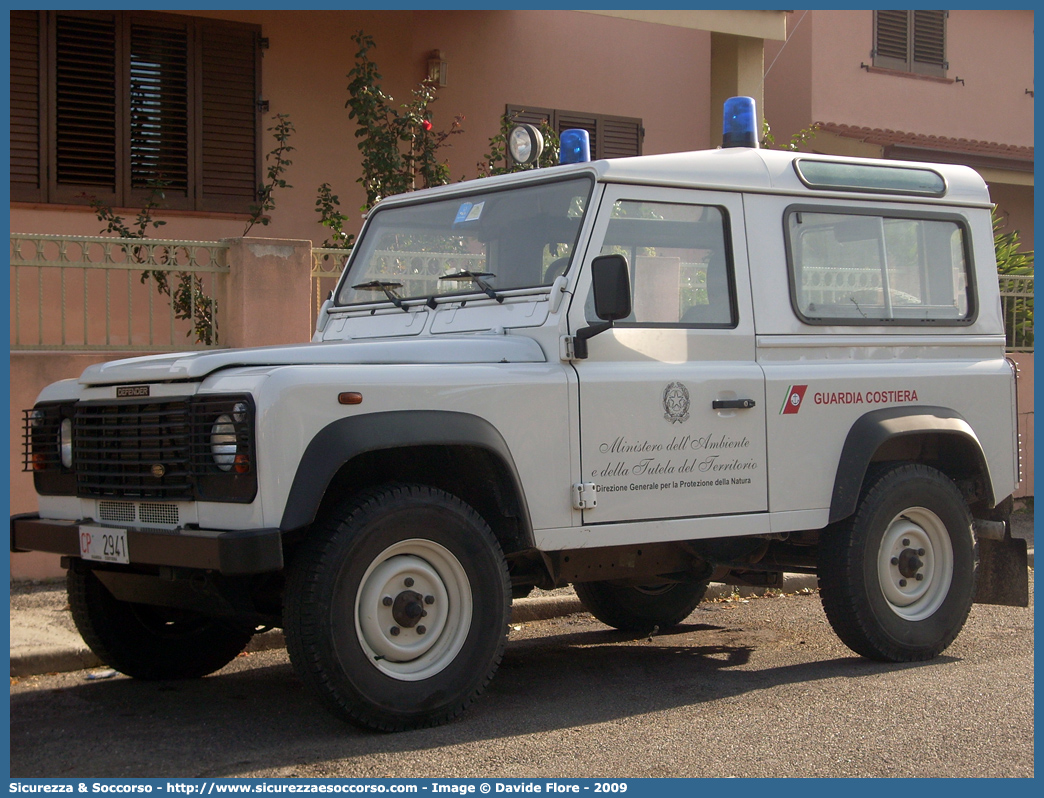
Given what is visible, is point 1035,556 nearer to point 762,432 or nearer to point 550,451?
point 762,432

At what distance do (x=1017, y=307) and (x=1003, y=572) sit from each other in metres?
5.61

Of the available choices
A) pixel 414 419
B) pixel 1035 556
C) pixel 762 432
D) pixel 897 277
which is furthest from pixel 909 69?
pixel 414 419

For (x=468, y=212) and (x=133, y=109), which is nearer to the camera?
(x=468, y=212)

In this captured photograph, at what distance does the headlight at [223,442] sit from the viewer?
4.29 metres

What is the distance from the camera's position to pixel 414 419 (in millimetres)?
4527

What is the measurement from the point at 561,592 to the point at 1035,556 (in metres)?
3.25

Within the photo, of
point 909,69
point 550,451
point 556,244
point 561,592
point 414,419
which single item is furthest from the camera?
point 909,69

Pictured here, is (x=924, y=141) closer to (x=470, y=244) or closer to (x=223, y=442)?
(x=470, y=244)

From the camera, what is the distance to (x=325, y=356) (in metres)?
4.70

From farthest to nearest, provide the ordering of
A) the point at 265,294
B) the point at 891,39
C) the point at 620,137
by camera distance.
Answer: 1. the point at 891,39
2. the point at 620,137
3. the point at 265,294

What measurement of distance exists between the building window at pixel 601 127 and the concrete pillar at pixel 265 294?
4.96 metres

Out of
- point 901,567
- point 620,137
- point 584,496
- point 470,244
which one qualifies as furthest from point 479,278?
point 620,137

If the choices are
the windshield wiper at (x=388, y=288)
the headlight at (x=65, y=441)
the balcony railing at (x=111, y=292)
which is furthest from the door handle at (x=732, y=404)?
the balcony railing at (x=111, y=292)

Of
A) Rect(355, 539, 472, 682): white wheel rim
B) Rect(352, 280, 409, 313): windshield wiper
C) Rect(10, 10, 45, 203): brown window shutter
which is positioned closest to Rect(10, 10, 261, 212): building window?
Rect(10, 10, 45, 203): brown window shutter
